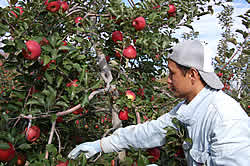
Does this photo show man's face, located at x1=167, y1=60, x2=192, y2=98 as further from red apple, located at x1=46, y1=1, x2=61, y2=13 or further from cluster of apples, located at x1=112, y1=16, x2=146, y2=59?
red apple, located at x1=46, y1=1, x2=61, y2=13

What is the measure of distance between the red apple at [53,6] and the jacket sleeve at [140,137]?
97 centimetres

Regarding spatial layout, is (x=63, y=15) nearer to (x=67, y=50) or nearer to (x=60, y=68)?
(x=67, y=50)

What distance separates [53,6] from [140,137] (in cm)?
109

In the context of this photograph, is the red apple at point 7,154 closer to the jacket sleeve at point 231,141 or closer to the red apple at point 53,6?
the red apple at point 53,6

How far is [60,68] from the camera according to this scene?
145 cm

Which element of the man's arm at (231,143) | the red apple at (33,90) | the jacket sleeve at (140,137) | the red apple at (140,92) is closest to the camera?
the man's arm at (231,143)

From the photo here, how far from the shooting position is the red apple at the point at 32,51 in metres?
1.27

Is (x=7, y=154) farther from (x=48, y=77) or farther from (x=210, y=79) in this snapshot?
(x=210, y=79)

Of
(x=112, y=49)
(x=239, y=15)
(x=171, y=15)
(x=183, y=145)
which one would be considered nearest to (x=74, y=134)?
(x=112, y=49)

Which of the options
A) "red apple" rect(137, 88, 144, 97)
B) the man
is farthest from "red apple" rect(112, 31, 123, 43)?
the man

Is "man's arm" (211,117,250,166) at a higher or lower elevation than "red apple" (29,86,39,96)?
lower

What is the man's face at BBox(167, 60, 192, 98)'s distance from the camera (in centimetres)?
142

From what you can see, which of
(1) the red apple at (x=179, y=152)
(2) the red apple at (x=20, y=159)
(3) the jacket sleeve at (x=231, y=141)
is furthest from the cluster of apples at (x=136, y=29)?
(2) the red apple at (x=20, y=159)

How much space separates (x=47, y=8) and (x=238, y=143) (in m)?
1.39
